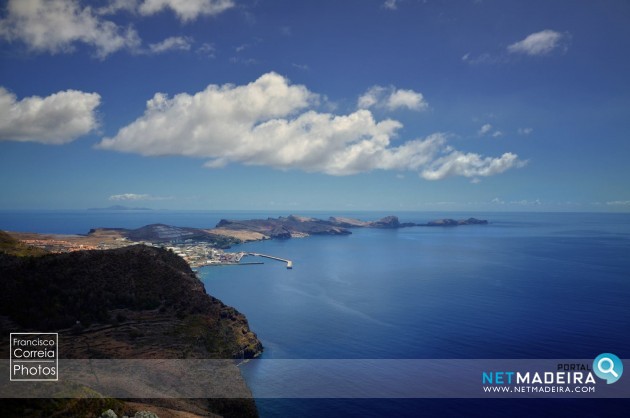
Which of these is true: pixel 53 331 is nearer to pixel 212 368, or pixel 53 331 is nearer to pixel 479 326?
pixel 212 368

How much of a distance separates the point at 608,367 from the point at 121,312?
243 ft

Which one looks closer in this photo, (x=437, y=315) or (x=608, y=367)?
(x=608, y=367)

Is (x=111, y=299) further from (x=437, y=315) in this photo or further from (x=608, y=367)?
(x=608, y=367)

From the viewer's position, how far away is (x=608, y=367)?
57.4 meters

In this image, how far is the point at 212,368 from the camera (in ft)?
157

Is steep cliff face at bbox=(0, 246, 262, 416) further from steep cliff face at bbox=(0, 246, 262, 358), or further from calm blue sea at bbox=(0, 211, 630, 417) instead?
calm blue sea at bbox=(0, 211, 630, 417)

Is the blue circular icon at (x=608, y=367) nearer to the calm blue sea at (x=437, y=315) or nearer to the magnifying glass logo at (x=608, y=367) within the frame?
the magnifying glass logo at (x=608, y=367)

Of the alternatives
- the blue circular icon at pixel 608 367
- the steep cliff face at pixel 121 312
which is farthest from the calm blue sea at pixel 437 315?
the steep cliff face at pixel 121 312

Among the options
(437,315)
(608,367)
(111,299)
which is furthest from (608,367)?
(111,299)

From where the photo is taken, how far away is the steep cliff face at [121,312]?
1775 inches

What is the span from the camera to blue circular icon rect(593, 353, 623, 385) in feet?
178

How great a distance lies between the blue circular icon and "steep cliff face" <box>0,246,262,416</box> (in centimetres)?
5038

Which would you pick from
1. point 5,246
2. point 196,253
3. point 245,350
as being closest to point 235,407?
point 245,350

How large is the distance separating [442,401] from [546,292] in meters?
74.4
